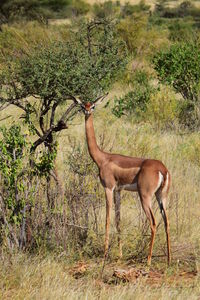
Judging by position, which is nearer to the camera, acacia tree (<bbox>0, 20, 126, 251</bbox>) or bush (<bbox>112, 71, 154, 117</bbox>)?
acacia tree (<bbox>0, 20, 126, 251</bbox>)

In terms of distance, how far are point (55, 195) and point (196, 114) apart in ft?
22.0

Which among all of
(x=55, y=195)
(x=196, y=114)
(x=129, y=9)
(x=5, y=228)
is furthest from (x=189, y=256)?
(x=129, y=9)

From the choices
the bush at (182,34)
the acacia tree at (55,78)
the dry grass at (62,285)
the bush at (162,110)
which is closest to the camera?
the dry grass at (62,285)

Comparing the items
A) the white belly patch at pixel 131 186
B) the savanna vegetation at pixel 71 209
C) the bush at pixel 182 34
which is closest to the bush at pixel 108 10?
the savanna vegetation at pixel 71 209

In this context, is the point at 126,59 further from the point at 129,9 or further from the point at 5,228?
the point at 129,9

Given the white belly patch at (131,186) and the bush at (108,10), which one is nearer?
the white belly patch at (131,186)

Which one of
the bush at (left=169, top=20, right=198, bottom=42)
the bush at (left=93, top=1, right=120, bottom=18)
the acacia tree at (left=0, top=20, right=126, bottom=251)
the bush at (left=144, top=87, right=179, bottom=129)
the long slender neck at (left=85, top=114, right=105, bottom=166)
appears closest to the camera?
the long slender neck at (left=85, top=114, right=105, bottom=166)

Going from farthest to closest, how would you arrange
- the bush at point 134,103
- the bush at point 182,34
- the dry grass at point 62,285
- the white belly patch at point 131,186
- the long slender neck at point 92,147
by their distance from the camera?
the bush at point 182,34, the bush at point 134,103, the long slender neck at point 92,147, the white belly patch at point 131,186, the dry grass at point 62,285

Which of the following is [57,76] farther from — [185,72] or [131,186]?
[185,72]

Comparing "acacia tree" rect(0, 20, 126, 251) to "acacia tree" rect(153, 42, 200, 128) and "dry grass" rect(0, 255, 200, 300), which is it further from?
"acacia tree" rect(153, 42, 200, 128)

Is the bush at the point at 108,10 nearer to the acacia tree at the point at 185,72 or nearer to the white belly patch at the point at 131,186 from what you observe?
the acacia tree at the point at 185,72

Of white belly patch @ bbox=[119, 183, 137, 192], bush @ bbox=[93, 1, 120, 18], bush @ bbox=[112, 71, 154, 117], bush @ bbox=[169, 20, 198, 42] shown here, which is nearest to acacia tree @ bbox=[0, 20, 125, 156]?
white belly patch @ bbox=[119, 183, 137, 192]

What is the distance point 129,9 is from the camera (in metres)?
51.4

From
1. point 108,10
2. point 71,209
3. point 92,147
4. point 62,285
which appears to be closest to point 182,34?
point 108,10
